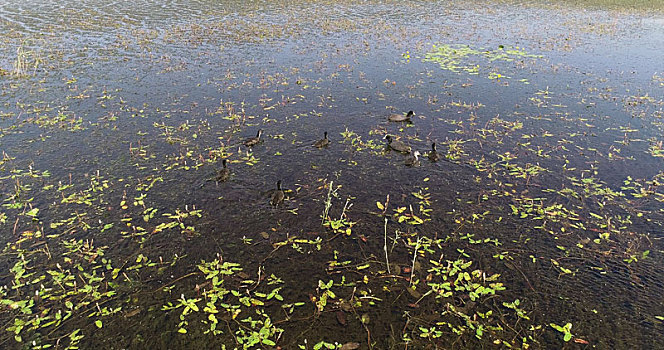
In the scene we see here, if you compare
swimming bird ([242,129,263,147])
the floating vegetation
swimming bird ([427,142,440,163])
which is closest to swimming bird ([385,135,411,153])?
swimming bird ([427,142,440,163])

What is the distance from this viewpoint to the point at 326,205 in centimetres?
937

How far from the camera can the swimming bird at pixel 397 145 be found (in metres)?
12.0

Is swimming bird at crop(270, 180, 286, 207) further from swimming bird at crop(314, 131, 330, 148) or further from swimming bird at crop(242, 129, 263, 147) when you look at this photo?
swimming bird at crop(242, 129, 263, 147)

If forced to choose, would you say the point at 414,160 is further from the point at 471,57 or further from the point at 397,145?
the point at 471,57

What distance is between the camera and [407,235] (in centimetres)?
853

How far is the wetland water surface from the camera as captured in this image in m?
6.45

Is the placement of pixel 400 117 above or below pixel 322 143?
above

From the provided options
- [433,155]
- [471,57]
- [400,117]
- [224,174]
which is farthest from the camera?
[471,57]

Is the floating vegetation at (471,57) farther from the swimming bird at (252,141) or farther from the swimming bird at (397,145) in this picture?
the swimming bird at (252,141)

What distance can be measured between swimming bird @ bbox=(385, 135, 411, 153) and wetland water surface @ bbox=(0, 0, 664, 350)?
0.65ft

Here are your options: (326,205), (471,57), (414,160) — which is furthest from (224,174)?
(471,57)

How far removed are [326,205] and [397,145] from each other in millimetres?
4081

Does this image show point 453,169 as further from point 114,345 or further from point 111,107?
point 111,107

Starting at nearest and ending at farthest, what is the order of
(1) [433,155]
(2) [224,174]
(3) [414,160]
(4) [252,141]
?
(2) [224,174] < (3) [414,160] < (1) [433,155] < (4) [252,141]
